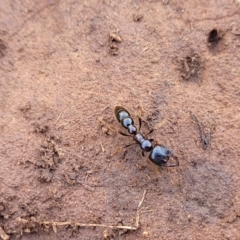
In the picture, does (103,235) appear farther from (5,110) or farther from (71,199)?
(5,110)

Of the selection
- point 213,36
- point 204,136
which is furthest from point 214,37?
point 204,136

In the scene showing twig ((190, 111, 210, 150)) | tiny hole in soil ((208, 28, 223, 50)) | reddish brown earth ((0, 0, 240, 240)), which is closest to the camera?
reddish brown earth ((0, 0, 240, 240))

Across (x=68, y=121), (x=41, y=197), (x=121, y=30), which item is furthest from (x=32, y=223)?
(x=121, y=30)

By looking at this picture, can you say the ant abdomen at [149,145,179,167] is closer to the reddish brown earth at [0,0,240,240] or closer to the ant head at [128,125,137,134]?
the reddish brown earth at [0,0,240,240]

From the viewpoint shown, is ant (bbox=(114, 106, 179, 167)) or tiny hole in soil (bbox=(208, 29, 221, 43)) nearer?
ant (bbox=(114, 106, 179, 167))

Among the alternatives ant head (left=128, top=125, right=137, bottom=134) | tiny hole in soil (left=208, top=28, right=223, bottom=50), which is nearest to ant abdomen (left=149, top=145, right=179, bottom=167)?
ant head (left=128, top=125, right=137, bottom=134)

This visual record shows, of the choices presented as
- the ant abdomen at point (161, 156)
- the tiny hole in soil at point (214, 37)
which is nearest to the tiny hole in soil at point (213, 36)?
the tiny hole in soil at point (214, 37)

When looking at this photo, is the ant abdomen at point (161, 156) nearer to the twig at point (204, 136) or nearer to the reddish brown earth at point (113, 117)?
the reddish brown earth at point (113, 117)
